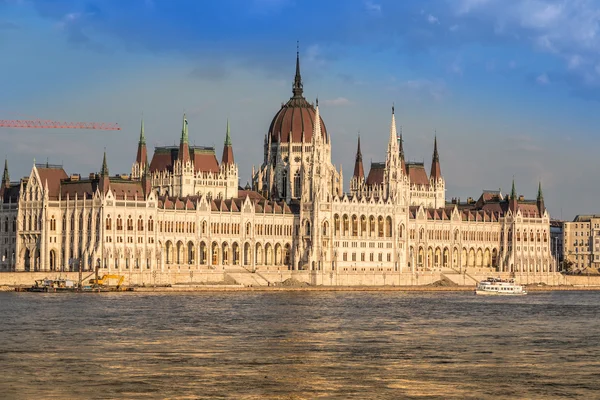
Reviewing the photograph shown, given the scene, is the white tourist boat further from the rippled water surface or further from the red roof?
the red roof

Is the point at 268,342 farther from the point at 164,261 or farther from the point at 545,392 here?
the point at 164,261

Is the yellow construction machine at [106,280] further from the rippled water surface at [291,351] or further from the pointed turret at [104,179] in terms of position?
the rippled water surface at [291,351]

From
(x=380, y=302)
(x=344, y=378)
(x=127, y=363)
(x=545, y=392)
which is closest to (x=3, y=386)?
(x=127, y=363)

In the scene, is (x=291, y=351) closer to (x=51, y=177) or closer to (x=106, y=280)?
(x=106, y=280)

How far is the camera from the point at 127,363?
76875 mm

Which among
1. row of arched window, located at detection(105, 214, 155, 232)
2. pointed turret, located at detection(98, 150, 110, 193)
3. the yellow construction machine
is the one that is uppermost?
pointed turret, located at detection(98, 150, 110, 193)

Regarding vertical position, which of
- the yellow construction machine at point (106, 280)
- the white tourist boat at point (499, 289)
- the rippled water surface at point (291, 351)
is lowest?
the rippled water surface at point (291, 351)

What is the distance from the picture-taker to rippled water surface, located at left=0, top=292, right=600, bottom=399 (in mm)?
67688

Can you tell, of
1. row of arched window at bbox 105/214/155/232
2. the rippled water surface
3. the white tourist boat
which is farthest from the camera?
the white tourist boat

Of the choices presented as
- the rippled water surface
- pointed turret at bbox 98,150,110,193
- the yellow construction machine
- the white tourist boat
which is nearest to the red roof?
pointed turret at bbox 98,150,110,193

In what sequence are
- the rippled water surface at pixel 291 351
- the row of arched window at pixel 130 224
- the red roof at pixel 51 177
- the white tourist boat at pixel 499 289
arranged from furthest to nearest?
the white tourist boat at pixel 499 289, the red roof at pixel 51 177, the row of arched window at pixel 130 224, the rippled water surface at pixel 291 351

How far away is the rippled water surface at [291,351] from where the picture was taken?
67.7m

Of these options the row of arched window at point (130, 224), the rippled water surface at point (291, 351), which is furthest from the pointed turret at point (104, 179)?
the rippled water surface at point (291, 351)

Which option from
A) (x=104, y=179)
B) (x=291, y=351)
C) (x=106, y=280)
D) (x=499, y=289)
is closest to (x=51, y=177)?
(x=104, y=179)
